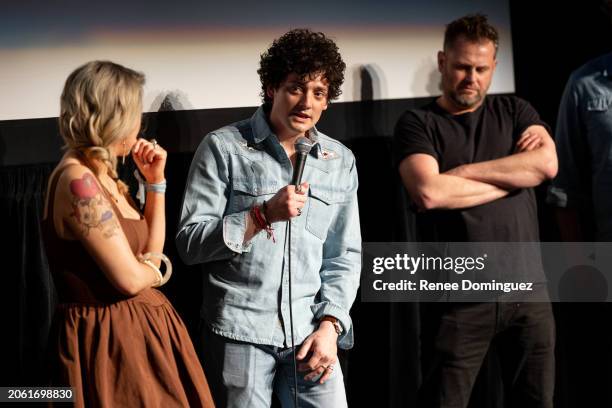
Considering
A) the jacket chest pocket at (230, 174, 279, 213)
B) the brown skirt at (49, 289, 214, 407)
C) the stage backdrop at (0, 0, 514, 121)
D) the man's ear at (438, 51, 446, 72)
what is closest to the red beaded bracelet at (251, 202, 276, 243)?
the jacket chest pocket at (230, 174, 279, 213)

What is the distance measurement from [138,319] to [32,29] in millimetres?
1456

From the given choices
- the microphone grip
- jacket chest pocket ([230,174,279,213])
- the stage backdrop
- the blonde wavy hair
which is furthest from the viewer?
the stage backdrop

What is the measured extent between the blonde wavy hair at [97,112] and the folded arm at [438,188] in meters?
1.19

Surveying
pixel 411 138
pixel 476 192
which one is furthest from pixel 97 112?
pixel 476 192

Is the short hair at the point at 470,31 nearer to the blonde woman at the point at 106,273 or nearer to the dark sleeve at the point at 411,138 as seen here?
the dark sleeve at the point at 411,138

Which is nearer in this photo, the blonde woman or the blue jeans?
the blonde woman

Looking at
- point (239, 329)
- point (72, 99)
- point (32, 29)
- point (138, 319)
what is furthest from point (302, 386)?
point (32, 29)

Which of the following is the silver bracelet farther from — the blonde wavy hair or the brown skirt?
the brown skirt

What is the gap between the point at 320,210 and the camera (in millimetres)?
2986

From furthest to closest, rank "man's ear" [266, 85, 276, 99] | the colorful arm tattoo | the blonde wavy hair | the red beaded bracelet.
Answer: "man's ear" [266, 85, 276, 99]
the red beaded bracelet
the blonde wavy hair
the colorful arm tattoo

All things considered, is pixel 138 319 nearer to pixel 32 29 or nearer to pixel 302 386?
pixel 302 386

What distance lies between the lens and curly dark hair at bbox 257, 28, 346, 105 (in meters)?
2.98

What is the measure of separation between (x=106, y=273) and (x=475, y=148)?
5.35 ft

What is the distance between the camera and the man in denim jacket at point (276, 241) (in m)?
2.79
